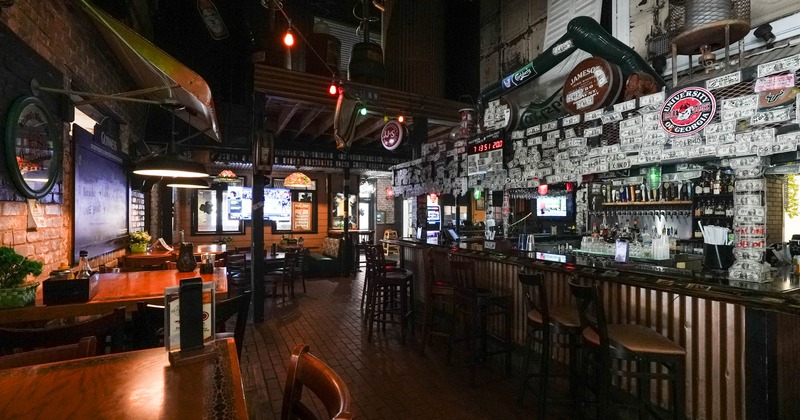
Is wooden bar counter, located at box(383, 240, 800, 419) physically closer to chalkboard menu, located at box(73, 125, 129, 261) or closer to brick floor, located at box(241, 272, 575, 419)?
brick floor, located at box(241, 272, 575, 419)

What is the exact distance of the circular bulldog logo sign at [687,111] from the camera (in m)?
2.76

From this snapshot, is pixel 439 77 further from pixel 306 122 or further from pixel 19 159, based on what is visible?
pixel 19 159

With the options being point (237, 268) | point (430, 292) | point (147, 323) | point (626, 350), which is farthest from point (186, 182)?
point (626, 350)

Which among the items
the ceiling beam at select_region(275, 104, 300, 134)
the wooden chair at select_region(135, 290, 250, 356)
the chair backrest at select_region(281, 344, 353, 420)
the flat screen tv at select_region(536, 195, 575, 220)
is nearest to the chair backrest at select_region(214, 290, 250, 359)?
the wooden chair at select_region(135, 290, 250, 356)

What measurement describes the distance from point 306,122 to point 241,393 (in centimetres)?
604

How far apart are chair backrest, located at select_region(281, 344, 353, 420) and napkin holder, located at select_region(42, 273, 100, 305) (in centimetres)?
201

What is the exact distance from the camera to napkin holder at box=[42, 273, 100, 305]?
229 centimetres

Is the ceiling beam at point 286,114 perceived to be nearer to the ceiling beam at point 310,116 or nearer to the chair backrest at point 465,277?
the ceiling beam at point 310,116

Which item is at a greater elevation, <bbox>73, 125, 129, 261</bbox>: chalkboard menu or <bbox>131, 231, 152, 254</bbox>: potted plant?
<bbox>73, 125, 129, 261</bbox>: chalkboard menu

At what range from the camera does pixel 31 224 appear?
2.66 meters

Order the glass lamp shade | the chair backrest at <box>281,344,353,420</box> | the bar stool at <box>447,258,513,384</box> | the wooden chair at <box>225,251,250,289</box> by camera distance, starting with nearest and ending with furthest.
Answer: the chair backrest at <box>281,344,353,420</box>, the glass lamp shade, the bar stool at <box>447,258,513,384</box>, the wooden chair at <box>225,251,250,289</box>

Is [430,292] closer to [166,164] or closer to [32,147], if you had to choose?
[166,164]

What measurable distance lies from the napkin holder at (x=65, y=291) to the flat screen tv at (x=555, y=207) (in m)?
9.11

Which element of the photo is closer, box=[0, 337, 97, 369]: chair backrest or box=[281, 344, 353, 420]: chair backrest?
box=[281, 344, 353, 420]: chair backrest
